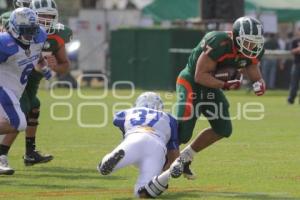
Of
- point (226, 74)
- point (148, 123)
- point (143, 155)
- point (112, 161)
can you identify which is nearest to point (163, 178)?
point (143, 155)

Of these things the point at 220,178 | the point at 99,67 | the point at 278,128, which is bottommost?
the point at 99,67

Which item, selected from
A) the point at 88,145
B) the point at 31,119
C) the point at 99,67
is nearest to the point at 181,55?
the point at 99,67

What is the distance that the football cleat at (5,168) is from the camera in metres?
9.70

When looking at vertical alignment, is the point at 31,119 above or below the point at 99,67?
above

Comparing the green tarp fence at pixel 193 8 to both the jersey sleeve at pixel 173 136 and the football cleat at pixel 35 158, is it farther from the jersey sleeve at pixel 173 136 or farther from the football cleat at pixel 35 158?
the jersey sleeve at pixel 173 136

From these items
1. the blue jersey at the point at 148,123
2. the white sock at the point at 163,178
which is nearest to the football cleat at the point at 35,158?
the blue jersey at the point at 148,123

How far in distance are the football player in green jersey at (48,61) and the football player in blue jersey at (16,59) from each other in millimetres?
578

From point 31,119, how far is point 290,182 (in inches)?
123

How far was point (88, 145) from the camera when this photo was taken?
12.7 m

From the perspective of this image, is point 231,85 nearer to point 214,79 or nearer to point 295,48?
point 214,79

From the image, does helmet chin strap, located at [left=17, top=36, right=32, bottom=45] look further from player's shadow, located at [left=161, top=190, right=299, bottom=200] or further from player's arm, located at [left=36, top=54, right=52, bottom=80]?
player's shadow, located at [left=161, top=190, right=299, bottom=200]

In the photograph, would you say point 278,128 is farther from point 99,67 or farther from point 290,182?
point 99,67

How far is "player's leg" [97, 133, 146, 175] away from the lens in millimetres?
8164

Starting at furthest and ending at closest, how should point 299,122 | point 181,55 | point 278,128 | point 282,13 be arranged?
point 282,13, point 181,55, point 299,122, point 278,128
